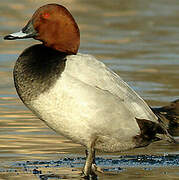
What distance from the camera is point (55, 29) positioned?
21.4ft

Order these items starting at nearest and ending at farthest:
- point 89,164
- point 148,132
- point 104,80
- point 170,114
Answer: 1. point 104,80
2. point 89,164
3. point 148,132
4. point 170,114

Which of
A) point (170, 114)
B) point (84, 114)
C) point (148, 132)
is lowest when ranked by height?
point (170, 114)

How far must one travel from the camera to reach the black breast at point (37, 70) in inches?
240

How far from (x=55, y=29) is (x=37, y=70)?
1.73ft

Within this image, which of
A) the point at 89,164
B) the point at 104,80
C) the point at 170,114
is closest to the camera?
the point at 104,80

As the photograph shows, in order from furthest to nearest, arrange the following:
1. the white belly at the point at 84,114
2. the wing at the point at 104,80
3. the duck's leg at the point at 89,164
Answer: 1. the duck's leg at the point at 89,164
2. the wing at the point at 104,80
3. the white belly at the point at 84,114

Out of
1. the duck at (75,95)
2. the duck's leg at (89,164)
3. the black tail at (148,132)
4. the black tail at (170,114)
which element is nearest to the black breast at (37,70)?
the duck at (75,95)

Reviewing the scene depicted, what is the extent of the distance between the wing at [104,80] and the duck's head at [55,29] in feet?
0.63

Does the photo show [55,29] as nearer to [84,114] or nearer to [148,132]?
[84,114]

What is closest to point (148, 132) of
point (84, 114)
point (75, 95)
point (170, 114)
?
point (84, 114)

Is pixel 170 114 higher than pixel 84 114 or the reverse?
the reverse

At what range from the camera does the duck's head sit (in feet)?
21.4

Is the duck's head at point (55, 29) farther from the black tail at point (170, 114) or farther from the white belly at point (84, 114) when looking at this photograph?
the black tail at point (170, 114)

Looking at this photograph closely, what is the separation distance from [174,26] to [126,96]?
9450mm
